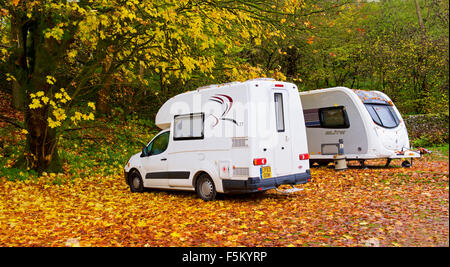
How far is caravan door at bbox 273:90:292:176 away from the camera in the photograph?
28.5 ft

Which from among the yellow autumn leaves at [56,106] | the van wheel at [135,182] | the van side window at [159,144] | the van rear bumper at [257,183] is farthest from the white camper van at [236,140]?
the yellow autumn leaves at [56,106]

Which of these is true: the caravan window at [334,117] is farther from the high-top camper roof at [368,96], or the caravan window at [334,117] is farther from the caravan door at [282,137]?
the caravan door at [282,137]

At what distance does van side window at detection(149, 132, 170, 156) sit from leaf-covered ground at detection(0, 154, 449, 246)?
1.19 meters

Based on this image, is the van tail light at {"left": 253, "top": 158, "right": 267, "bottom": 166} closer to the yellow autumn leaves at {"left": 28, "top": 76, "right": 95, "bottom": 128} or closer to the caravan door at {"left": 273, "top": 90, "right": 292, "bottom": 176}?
the caravan door at {"left": 273, "top": 90, "right": 292, "bottom": 176}

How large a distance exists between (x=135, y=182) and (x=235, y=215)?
4.63m

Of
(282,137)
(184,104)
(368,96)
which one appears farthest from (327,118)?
(184,104)

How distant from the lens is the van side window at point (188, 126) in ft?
30.8

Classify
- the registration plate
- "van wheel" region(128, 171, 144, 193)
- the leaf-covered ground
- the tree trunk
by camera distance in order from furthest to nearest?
the tree trunk → "van wheel" region(128, 171, 144, 193) → the registration plate → the leaf-covered ground

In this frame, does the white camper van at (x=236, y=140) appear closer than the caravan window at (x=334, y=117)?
Yes

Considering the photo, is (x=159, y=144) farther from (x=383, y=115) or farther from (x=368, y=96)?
(x=383, y=115)

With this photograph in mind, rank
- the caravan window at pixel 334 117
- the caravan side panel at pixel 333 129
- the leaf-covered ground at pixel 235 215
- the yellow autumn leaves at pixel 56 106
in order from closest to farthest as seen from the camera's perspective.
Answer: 1. the leaf-covered ground at pixel 235 215
2. the yellow autumn leaves at pixel 56 106
3. the caravan side panel at pixel 333 129
4. the caravan window at pixel 334 117

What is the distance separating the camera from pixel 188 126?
9.68m

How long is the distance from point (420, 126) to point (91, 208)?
16698 mm

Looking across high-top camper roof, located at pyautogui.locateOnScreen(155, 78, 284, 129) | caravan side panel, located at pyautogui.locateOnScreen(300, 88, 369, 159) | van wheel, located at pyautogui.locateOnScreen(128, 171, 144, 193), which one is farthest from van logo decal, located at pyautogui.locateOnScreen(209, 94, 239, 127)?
caravan side panel, located at pyautogui.locateOnScreen(300, 88, 369, 159)
